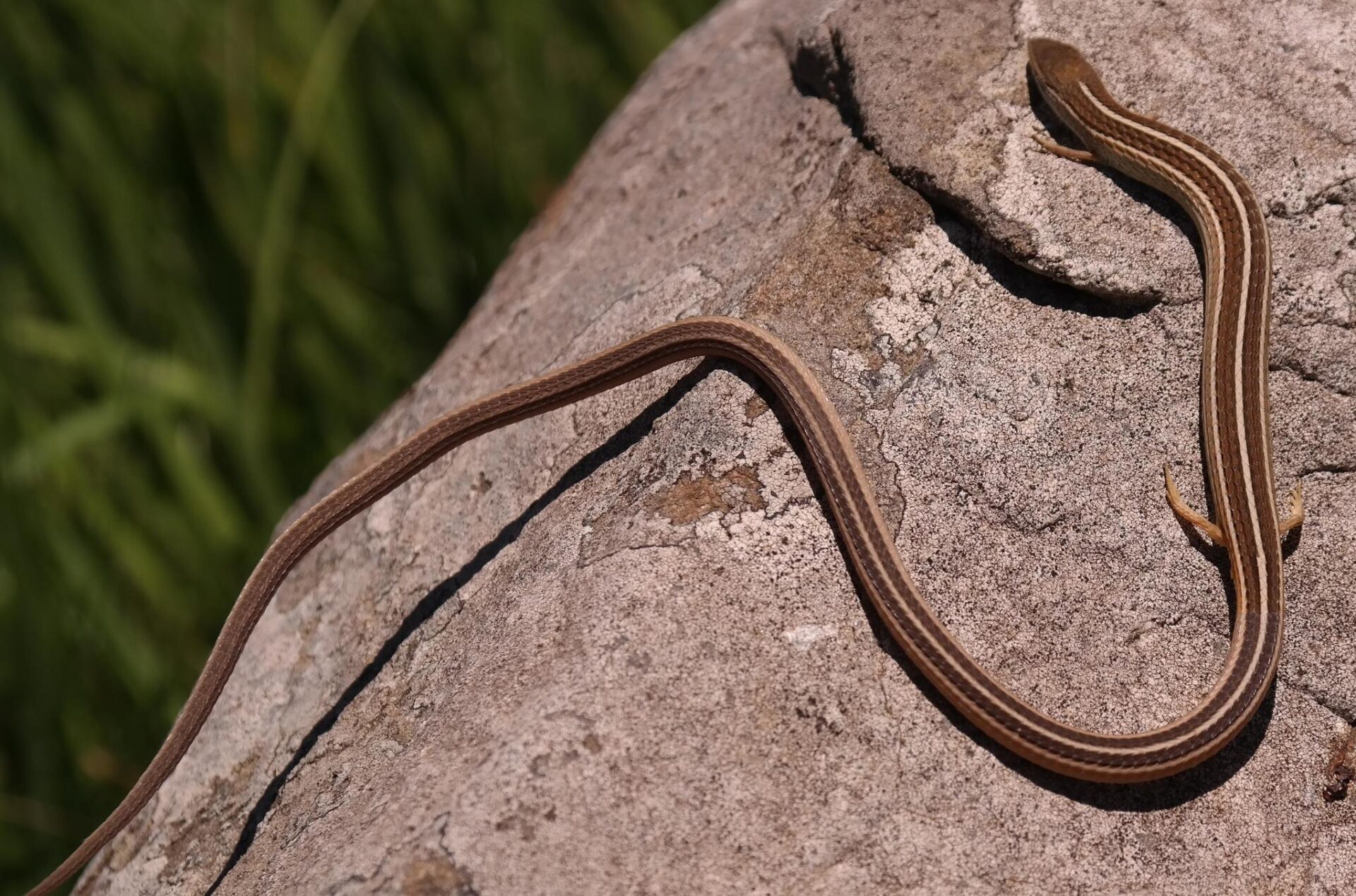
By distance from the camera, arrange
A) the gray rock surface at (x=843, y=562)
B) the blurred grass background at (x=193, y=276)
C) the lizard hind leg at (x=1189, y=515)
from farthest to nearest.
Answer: the blurred grass background at (x=193, y=276) → the lizard hind leg at (x=1189, y=515) → the gray rock surface at (x=843, y=562)

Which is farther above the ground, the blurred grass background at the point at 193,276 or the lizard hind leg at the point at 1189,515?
the blurred grass background at the point at 193,276

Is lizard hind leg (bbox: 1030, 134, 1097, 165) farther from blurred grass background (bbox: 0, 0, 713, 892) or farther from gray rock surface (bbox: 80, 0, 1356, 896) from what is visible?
blurred grass background (bbox: 0, 0, 713, 892)

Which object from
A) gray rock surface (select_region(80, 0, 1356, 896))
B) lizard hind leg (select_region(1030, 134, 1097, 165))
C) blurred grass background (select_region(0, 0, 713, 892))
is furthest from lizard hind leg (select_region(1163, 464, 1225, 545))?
blurred grass background (select_region(0, 0, 713, 892))

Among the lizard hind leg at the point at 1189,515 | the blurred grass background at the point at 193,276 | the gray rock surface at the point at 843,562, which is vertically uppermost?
the blurred grass background at the point at 193,276

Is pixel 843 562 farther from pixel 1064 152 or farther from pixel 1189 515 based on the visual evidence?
pixel 1064 152

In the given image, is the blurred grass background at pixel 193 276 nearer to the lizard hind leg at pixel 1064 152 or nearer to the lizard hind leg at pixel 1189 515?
the lizard hind leg at pixel 1064 152

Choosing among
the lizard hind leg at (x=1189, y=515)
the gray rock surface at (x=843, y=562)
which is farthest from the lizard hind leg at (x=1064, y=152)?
the lizard hind leg at (x=1189, y=515)

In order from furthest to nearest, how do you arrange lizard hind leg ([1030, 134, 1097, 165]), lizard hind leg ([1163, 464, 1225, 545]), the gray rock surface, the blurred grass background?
the blurred grass background → lizard hind leg ([1030, 134, 1097, 165]) → lizard hind leg ([1163, 464, 1225, 545]) → the gray rock surface
